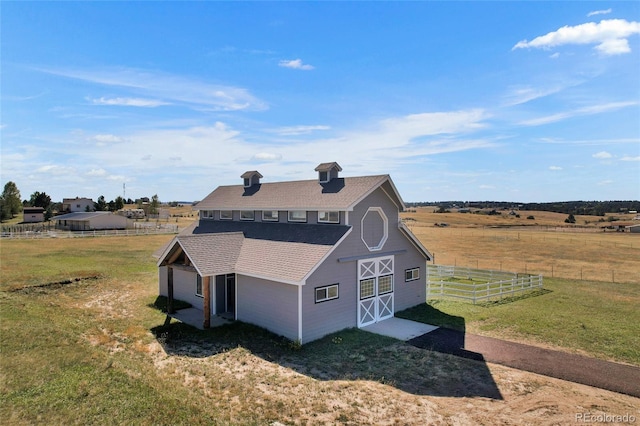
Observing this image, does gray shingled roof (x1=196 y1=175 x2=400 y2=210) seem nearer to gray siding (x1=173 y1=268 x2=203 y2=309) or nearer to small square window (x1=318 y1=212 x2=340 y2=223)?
small square window (x1=318 y1=212 x2=340 y2=223)

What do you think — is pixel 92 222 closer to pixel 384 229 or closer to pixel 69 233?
pixel 69 233

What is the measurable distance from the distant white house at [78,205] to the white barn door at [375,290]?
104937 millimetres

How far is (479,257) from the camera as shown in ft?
147

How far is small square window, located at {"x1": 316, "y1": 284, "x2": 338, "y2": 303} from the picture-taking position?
1602cm

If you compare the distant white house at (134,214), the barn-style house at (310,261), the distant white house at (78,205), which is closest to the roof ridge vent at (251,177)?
the barn-style house at (310,261)

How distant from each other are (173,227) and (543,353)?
64.0 metres

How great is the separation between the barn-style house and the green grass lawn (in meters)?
2.66

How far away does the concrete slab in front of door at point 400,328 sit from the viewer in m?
16.7

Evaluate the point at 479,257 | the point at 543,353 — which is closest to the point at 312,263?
the point at 543,353

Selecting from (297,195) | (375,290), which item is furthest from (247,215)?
(375,290)

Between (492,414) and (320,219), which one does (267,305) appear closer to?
(320,219)

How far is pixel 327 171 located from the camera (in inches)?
824

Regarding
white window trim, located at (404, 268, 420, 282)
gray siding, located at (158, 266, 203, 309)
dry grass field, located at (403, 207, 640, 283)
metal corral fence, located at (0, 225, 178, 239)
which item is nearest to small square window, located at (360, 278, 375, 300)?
white window trim, located at (404, 268, 420, 282)

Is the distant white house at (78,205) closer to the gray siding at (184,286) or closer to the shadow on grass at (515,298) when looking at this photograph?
the gray siding at (184,286)
